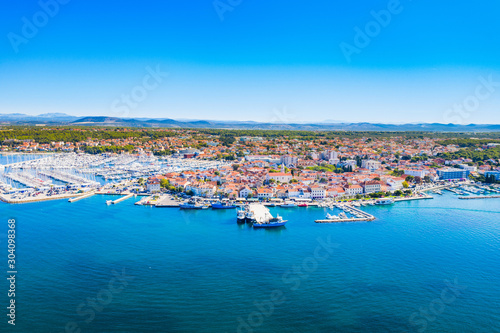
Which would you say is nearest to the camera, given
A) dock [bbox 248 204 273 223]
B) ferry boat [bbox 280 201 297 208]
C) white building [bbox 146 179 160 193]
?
dock [bbox 248 204 273 223]

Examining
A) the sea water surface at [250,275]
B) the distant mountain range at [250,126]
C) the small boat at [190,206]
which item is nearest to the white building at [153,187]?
the small boat at [190,206]

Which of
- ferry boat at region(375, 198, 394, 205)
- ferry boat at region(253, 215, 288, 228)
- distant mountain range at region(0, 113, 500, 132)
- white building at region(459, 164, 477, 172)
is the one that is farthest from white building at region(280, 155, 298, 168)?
distant mountain range at region(0, 113, 500, 132)

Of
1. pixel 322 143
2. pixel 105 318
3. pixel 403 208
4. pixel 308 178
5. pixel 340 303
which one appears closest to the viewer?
pixel 105 318

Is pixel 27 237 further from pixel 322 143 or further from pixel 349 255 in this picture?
pixel 322 143

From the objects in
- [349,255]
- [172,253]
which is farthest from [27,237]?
[349,255]

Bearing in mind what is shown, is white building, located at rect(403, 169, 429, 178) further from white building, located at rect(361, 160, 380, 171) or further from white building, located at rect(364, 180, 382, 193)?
white building, located at rect(364, 180, 382, 193)

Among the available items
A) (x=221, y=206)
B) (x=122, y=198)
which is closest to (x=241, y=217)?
(x=221, y=206)

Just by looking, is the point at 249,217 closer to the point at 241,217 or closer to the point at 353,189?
the point at 241,217

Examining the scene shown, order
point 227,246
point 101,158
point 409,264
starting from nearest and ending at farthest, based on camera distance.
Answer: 1. point 409,264
2. point 227,246
3. point 101,158

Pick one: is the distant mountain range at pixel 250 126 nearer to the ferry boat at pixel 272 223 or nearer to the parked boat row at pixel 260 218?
the parked boat row at pixel 260 218
